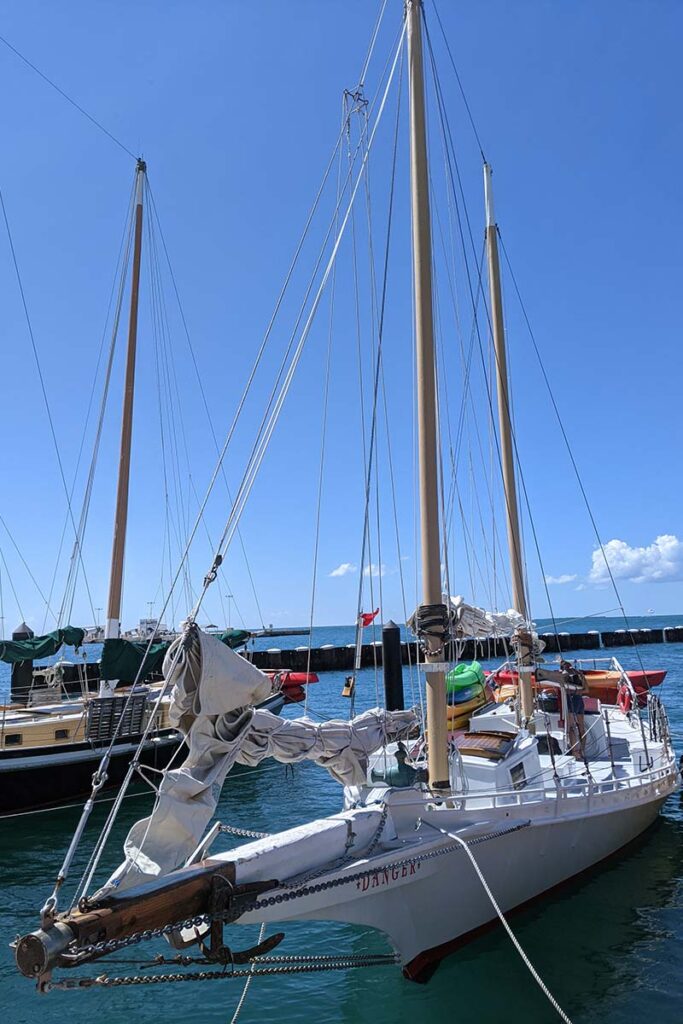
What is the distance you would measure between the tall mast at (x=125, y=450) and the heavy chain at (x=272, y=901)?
47.1 ft

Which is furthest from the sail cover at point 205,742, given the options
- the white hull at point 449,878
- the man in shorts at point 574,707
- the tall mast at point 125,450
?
the tall mast at point 125,450

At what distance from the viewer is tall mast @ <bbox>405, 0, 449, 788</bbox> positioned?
9.18m

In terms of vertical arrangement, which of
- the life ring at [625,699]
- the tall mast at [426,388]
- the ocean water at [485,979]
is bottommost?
the ocean water at [485,979]

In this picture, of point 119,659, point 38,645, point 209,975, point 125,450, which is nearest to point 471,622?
point 209,975

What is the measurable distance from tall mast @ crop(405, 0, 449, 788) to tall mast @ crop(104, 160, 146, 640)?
13.6 metres

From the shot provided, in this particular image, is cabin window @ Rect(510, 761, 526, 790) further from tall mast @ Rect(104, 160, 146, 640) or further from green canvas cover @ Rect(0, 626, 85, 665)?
green canvas cover @ Rect(0, 626, 85, 665)

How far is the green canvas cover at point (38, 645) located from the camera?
24.5 meters

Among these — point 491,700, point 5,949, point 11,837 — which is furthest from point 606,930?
point 11,837

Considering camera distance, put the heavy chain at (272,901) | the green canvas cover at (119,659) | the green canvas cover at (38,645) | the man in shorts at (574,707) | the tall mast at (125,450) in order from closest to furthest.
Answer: the heavy chain at (272,901), the man in shorts at (574,707), the green canvas cover at (119,659), the tall mast at (125,450), the green canvas cover at (38,645)

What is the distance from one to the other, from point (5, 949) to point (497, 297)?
58.1 feet

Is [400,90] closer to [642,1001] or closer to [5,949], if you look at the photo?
[642,1001]

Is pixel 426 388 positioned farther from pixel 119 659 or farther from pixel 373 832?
pixel 119 659

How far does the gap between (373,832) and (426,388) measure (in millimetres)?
5851

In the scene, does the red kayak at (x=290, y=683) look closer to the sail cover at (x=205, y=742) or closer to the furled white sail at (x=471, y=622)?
the furled white sail at (x=471, y=622)
